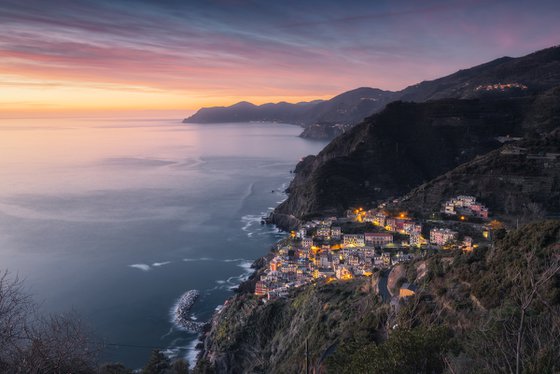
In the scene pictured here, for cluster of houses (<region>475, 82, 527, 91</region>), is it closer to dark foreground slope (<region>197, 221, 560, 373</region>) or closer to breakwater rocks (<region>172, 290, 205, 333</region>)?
dark foreground slope (<region>197, 221, 560, 373</region>)

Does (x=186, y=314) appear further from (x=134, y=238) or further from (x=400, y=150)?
(x=400, y=150)

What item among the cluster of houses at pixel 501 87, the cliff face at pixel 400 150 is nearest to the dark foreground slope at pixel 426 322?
the cliff face at pixel 400 150

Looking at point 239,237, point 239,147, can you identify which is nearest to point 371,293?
point 239,237

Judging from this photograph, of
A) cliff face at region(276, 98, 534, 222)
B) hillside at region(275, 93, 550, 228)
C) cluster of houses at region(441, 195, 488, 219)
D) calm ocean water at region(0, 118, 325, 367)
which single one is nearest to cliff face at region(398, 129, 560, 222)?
cluster of houses at region(441, 195, 488, 219)

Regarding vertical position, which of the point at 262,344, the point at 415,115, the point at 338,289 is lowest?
the point at 262,344

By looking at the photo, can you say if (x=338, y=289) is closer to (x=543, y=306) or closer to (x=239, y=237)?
(x=543, y=306)

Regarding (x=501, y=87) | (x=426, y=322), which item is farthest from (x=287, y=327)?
(x=501, y=87)

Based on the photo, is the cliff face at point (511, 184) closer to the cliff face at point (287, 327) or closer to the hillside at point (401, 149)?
the hillside at point (401, 149)
